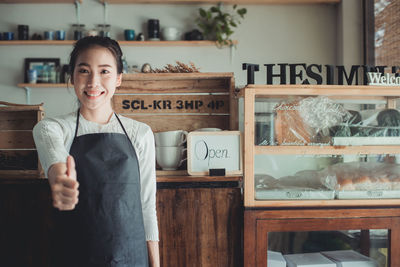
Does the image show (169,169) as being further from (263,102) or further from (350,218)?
(350,218)

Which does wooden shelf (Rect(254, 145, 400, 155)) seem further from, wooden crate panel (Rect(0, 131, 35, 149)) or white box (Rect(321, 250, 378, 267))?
wooden crate panel (Rect(0, 131, 35, 149))

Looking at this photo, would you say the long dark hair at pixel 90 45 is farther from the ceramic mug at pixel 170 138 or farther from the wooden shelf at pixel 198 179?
the wooden shelf at pixel 198 179

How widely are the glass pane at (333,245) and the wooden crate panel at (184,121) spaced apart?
64 cm

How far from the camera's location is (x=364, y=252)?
168 centimetres

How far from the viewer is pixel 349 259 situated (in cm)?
165

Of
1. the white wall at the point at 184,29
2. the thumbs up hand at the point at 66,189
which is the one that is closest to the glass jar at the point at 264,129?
the thumbs up hand at the point at 66,189

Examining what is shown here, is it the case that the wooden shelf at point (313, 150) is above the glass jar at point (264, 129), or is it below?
below

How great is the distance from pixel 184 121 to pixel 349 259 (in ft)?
3.52

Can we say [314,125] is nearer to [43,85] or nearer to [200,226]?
[200,226]

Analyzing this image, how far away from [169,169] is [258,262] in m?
0.57

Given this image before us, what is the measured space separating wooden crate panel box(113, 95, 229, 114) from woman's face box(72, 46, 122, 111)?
68cm

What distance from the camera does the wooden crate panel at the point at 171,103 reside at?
1874mm

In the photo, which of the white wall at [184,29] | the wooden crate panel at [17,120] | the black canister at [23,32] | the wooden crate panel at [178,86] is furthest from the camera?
the white wall at [184,29]

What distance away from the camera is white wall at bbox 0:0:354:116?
3.75 m
